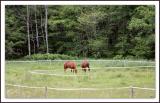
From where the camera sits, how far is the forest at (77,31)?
19.4 m

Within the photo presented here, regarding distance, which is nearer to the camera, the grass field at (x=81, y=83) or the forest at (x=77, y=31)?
the grass field at (x=81, y=83)

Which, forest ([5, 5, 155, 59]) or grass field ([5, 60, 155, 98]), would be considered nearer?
grass field ([5, 60, 155, 98])

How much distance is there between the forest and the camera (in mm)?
19375

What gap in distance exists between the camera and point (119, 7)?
20.4 meters

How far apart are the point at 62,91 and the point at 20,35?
44.1 feet

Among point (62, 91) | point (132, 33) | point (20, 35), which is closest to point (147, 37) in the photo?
Result: point (132, 33)

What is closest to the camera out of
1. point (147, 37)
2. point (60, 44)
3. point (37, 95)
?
point (37, 95)

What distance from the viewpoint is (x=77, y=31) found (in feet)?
70.5

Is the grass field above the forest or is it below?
below

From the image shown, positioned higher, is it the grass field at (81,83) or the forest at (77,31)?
the forest at (77,31)

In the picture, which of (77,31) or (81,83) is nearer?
(81,83)

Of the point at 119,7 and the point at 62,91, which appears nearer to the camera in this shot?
the point at 62,91

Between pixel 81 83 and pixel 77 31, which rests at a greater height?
pixel 77 31

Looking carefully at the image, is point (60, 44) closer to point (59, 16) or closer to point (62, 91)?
→ point (59, 16)
